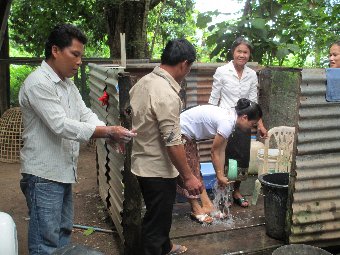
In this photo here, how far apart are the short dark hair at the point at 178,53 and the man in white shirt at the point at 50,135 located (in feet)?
2.36

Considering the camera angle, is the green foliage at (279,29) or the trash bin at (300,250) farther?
the green foliage at (279,29)

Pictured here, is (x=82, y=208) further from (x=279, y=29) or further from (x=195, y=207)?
(x=279, y=29)

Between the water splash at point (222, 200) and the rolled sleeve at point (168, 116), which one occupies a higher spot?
the rolled sleeve at point (168, 116)

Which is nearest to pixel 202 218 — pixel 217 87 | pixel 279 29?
pixel 217 87

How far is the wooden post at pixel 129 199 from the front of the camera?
3348 millimetres

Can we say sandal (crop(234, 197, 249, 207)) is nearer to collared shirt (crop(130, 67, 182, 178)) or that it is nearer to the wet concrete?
the wet concrete

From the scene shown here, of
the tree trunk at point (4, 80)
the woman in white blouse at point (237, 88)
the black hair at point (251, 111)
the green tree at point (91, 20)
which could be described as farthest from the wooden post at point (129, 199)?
the tree trunk at point (4, 80)

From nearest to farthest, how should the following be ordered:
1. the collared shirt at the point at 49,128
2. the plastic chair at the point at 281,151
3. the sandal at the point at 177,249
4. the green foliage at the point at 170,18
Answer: the collared shirt at the point at 49,128 < the sandal at the point at 177,249 < the plastic chair at the point at 281,151 < the green foliage at the point at 170,18

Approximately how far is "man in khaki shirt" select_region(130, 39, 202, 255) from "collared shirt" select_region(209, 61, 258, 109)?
7.47 feet

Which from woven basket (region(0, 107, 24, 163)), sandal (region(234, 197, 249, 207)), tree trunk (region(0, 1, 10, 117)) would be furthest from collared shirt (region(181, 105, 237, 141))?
tree trunk (region(0, 1, 10, 117))

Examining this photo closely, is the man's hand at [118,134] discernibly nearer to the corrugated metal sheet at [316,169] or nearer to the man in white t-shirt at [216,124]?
the man in white t-shirt at [216,124]

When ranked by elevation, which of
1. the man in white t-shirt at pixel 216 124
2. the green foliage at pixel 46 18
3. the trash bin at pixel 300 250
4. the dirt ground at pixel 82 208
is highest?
the green foliage at pixel 46 18

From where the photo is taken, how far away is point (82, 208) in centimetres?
529

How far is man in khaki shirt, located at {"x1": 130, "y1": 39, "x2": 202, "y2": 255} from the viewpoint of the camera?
9.72ft
